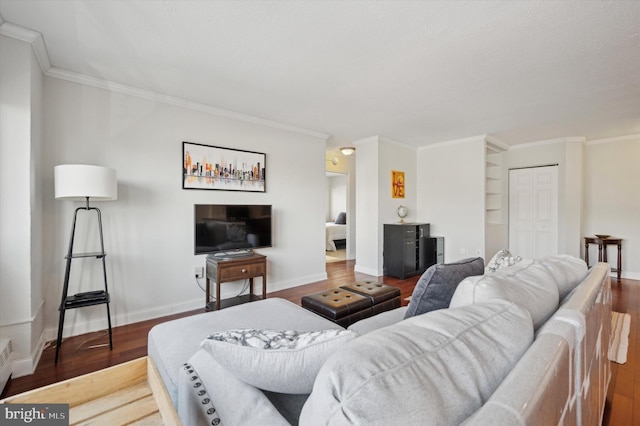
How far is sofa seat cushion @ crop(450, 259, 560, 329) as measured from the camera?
A: 3.32 feet

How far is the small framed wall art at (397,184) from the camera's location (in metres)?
5.19

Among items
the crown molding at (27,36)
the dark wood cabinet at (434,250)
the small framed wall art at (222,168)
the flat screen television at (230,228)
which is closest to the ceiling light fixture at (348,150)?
the small framed wall art at (222,168)

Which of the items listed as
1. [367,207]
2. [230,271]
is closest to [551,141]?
[367,207]

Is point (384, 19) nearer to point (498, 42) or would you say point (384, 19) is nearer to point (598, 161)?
point (498, 42)

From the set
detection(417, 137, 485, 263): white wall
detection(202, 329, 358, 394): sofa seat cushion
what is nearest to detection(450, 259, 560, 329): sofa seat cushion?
detection(202, 329, 358, 394): sofa seat cushion

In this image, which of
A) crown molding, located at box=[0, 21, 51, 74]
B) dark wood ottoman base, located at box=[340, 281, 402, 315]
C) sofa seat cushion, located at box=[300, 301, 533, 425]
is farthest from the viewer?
dark wood ottoman base, located at box=[340, 281, 402, 315]

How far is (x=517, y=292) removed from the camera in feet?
3.47

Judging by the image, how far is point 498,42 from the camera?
213 cm

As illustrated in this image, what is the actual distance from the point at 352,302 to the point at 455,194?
376 centimetres

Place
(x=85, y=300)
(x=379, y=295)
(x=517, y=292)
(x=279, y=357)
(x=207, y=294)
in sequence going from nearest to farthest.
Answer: (x=279, y=357), (x=517, y=292), (x=85, y=300), (x=379, y=295), (x=207, y=294)

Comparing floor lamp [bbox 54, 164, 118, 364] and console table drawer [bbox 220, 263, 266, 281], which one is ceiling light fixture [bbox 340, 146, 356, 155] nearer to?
console table drawer [bbox 220, 263, 266, 281]

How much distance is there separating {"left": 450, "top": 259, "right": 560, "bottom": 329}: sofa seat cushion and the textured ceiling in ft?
5.39

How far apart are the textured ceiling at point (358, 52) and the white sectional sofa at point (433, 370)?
1682 mm

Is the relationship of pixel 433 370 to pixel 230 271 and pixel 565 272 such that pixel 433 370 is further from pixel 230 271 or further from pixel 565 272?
pixel 230 271
